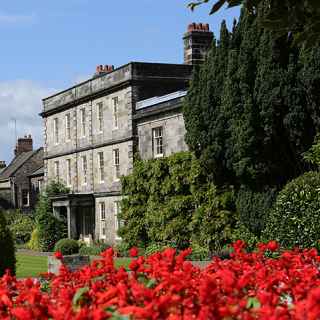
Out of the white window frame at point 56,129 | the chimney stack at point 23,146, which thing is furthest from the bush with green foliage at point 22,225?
the chimney stack at point 23,146

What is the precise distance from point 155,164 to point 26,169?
2779cm

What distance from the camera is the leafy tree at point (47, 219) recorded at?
31234 millimetres

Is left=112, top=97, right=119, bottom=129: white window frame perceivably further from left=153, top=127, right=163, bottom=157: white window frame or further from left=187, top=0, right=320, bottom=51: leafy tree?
left=187, top=0, right=320, bottom=51: leafy tree

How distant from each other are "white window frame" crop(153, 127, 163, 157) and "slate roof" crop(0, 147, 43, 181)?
86.3 feet

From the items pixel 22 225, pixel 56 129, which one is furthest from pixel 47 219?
pixel 56 129

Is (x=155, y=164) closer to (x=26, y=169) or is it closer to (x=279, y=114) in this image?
(x=279, y=114)

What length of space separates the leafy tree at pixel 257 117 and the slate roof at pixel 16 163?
33139 mm

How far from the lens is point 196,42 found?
27484 millimetres

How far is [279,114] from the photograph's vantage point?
15.2 meters

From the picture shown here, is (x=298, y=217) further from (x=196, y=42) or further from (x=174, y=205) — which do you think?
(x=196, y=42)

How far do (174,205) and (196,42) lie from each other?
10.7 m

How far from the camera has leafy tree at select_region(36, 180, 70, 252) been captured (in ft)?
102

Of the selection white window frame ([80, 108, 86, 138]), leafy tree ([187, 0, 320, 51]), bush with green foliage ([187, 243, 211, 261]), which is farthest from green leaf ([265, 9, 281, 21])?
white window frame ([80, 108, 86, 138])

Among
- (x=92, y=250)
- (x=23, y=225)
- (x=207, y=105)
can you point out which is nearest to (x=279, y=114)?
(x=207, y=105)
